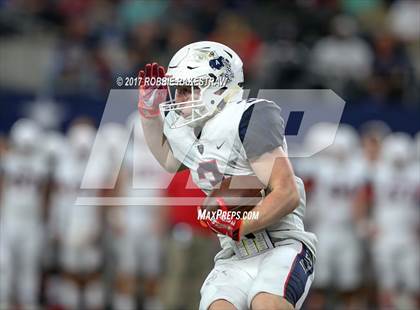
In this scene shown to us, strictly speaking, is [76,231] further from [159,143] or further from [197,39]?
[159,143]

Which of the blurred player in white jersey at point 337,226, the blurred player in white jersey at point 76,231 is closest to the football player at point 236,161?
the blurred player in white jersey at point 76,231

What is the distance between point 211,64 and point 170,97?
0.28m

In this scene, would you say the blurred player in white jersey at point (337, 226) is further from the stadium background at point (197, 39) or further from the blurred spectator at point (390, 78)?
the blurred spectator at point (390, 78)

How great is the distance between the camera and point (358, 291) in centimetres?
1036

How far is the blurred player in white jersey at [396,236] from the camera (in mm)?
10172

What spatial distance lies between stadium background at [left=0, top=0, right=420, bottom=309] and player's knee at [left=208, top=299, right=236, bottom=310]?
5.50 meters

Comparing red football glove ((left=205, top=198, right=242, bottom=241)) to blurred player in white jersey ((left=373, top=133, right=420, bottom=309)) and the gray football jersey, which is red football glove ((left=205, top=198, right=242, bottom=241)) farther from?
blurred player in white jersey ((left=373, top=133, right=420, bottom=309))

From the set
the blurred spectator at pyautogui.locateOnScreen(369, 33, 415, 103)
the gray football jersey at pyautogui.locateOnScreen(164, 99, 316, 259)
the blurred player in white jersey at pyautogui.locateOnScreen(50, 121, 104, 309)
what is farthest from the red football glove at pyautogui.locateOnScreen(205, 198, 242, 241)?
the blurred spectator at pyautogui.locateOnScreen(369, 33, 415, 103)

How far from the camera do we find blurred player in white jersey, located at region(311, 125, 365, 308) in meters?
10.2

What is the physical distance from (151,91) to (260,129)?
598mm

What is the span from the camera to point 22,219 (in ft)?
33.6

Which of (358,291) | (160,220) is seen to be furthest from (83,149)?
(358,291)

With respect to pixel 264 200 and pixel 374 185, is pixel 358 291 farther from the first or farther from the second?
pixel 264 200

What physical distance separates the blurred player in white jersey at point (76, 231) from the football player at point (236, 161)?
505 cm
